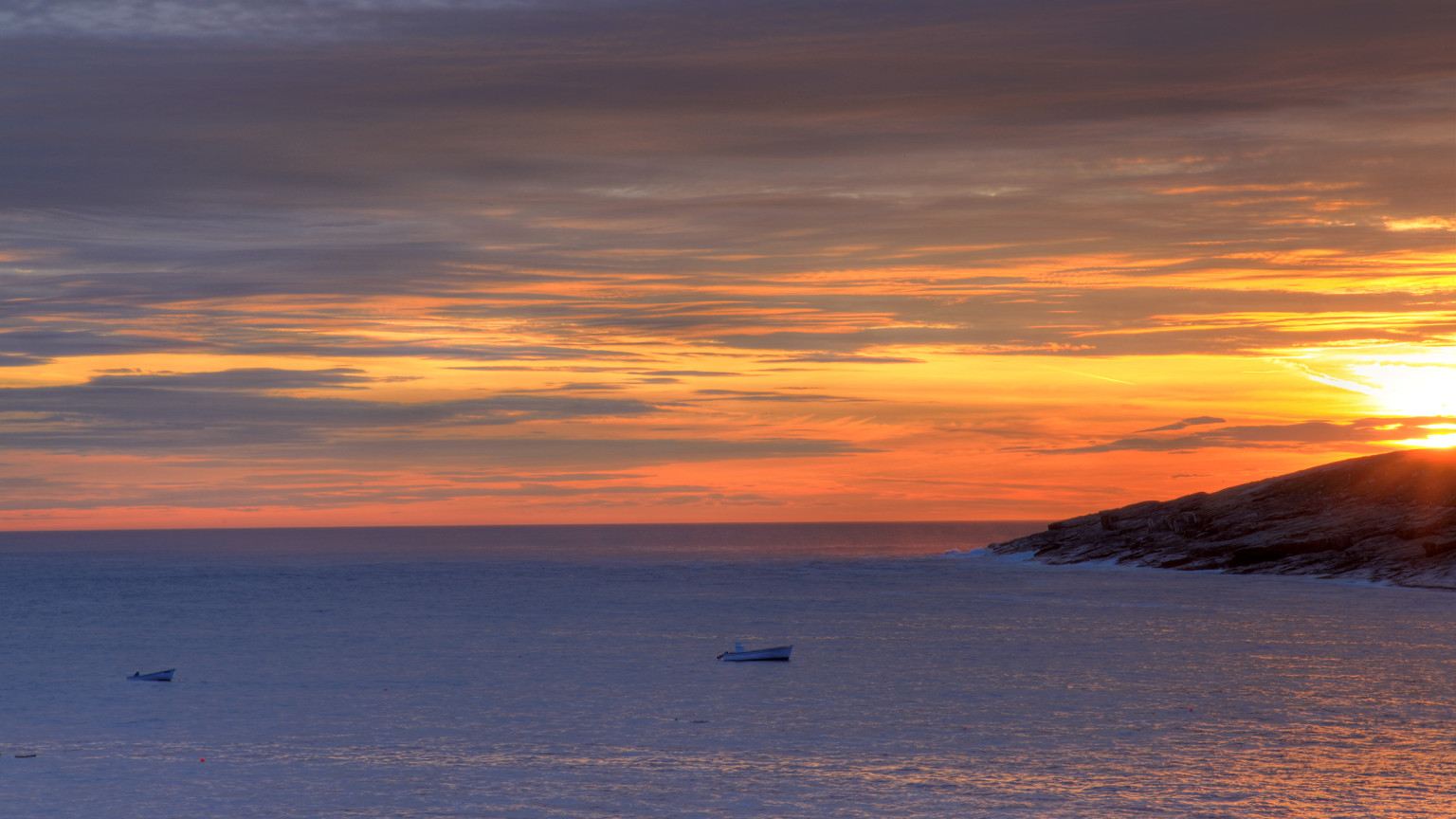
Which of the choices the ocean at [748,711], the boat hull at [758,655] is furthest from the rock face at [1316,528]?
the boat hull at [758,655]

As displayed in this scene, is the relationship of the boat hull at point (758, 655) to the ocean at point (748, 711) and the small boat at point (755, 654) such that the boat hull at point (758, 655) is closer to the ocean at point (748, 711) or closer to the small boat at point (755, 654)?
the small boat at point (755, 654)

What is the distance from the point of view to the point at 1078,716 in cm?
3741

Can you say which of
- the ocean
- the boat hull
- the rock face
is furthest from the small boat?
the rock face

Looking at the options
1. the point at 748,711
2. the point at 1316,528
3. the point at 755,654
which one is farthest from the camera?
the point at 1316,528

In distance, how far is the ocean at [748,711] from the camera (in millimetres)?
27016

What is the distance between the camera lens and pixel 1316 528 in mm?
114812

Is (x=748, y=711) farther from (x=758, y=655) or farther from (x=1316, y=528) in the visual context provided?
(x=1316, y=528)

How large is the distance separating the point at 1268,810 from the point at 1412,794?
12.8 ft

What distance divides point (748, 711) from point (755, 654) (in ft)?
45.6

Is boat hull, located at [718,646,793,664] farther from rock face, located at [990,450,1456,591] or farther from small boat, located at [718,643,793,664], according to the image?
rock face, located at [990,450,1456,591]

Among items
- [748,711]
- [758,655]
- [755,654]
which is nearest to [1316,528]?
[758,655]

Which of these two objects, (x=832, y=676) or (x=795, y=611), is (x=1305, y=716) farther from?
(x=795, y=611)

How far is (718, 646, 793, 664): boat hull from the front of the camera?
53.0 meters

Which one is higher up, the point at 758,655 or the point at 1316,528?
the point at 1316,528
